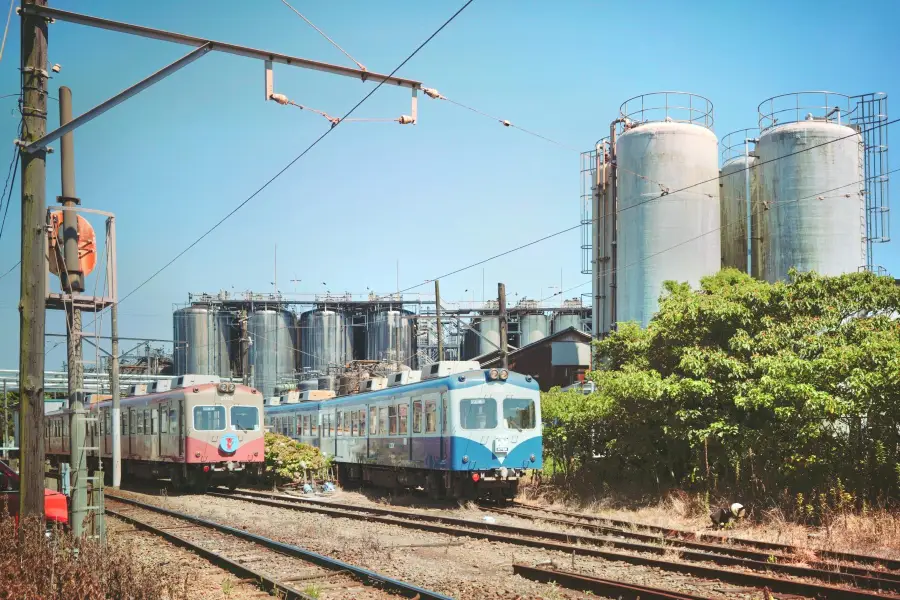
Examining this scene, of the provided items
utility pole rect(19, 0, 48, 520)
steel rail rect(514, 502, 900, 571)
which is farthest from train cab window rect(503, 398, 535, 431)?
utility pole rect(19, 0, 48, 520)

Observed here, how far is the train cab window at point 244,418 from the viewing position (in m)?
25.1

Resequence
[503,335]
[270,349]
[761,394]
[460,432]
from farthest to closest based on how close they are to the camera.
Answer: [270,349], [503,335], [460,432], [761,394]

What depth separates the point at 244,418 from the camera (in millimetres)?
25359

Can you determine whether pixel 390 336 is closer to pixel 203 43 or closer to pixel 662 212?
pixel 662 212

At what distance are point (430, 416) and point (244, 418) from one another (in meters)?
6.95

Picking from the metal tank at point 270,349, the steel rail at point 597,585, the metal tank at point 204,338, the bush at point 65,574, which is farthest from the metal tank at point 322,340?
the bush at point 65,574

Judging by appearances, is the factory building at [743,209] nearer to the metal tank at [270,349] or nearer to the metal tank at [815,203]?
the metal tank at [815,203]

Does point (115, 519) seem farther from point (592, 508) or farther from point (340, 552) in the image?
point (592, 508)

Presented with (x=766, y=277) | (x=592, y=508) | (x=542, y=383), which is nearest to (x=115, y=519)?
(x=592, y=508)

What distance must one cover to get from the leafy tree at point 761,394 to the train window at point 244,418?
9317mm

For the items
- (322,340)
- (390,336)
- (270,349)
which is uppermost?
(390,336)

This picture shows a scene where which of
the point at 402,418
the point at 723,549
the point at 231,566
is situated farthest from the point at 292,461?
the point at 723,549

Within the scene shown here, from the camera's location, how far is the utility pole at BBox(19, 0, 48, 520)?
11648 mm

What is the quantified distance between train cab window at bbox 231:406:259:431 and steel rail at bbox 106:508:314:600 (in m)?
7.54
